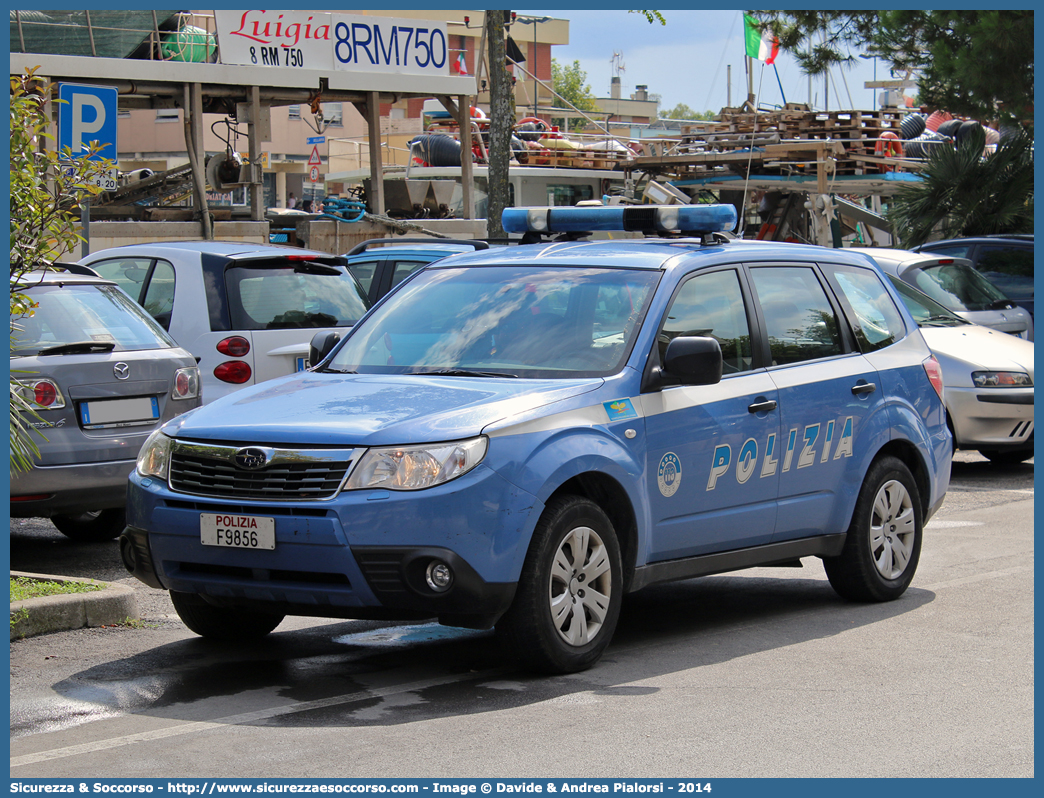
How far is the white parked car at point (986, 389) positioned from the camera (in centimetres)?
1208

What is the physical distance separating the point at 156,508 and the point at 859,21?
19.8 meters

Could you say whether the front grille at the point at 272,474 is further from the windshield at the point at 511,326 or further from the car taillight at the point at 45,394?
the car taillight at the point at 45,394

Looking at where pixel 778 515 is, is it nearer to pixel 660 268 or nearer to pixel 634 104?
pixel 660 268

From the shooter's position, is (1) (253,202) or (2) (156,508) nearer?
(2) (156,508)

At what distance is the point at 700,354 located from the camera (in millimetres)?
5996

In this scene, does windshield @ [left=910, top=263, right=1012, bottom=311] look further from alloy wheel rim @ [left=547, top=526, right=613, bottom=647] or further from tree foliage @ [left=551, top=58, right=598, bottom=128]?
tree foliage @ [left=551, top=58, right=598, bottom=128]

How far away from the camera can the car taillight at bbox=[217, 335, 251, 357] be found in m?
10.1

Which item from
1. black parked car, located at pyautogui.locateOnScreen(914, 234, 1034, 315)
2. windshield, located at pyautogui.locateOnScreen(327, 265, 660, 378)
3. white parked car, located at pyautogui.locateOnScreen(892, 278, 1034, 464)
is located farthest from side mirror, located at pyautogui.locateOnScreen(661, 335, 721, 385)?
black parked car, located at pyautogui.locateOnScreen(914, 234, 1034, 315)

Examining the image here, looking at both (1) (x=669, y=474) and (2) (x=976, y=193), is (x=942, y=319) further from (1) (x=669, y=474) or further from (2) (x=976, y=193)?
(2) (x=976, y=193)

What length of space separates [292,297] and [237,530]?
17.5 ft

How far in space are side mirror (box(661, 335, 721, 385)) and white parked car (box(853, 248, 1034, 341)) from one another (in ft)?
26.6

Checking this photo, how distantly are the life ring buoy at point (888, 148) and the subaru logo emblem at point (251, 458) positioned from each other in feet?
78.3

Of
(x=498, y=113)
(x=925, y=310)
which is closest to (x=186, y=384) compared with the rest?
(x=925, y=310)

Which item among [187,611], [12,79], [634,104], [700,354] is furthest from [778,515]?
[634,104]
